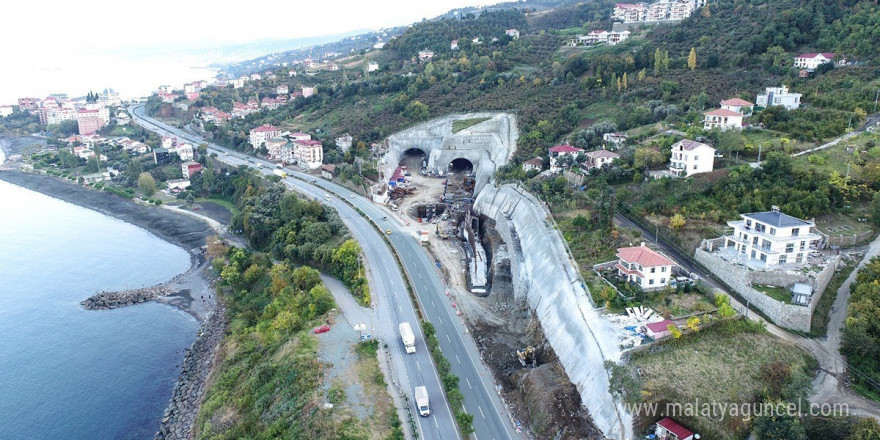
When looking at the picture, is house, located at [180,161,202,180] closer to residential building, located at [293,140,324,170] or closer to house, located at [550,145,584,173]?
residential building, located at [293,140,324,170]

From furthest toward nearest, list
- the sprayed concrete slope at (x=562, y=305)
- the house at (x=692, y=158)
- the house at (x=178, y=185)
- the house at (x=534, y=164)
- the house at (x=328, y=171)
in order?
the house at (x=178, y=185), the house at (x=328, y=171), the house at (x=534, y=164), the house at (x=692, y=158), the sprayed concrete slope at (x=562, y=305)

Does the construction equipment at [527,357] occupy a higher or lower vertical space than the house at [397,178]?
lower

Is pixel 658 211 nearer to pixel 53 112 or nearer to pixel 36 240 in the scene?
pixel 36 240

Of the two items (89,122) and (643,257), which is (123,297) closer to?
(643,257)

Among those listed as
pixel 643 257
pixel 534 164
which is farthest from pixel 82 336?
pixel 534 164

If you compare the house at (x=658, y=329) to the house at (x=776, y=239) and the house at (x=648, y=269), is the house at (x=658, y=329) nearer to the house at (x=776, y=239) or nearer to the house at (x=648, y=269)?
the house at (x=648, y=269)

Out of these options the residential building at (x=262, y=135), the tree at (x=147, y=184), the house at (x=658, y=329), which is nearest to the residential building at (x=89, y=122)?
the tree at (x=147, y=184)

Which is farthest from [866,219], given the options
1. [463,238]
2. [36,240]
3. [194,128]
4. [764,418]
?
[194,128]

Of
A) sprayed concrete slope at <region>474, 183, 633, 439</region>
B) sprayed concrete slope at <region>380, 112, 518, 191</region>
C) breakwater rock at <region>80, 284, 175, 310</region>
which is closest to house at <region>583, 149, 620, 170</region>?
sprayed concrete slope at <region>474, 183, 633, 439</region>
